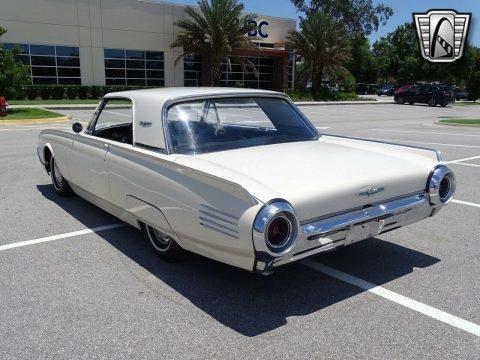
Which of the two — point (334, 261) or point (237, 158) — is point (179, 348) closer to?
point (237, 158)

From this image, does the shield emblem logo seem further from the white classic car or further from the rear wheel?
the white classic car

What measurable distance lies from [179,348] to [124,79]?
3118cm

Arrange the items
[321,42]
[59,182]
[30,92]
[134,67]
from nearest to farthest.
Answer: [59,182], [30,92], [134,67], [321,42]

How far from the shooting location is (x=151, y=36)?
106 feet

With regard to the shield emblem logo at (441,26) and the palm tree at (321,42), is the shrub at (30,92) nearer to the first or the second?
Answer: the palm tree at (321,42)

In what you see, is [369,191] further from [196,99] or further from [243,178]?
[196,99]

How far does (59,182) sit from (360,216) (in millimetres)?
4254

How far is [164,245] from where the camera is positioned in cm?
414

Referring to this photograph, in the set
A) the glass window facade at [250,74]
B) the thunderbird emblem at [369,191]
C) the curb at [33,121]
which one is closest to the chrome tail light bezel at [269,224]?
the thunderbird emblem at [369,191]

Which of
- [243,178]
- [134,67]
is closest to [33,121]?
[243,178]

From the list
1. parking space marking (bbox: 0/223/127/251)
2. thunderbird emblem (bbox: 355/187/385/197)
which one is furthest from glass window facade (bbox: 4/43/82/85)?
thunderbird emblem (bbox: 355/187/385/197)

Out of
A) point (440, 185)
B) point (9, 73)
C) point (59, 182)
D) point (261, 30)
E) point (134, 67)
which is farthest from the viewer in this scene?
point (261, 30)

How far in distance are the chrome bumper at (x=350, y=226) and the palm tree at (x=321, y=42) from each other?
34059 millimetres

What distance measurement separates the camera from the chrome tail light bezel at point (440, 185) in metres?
4.02
